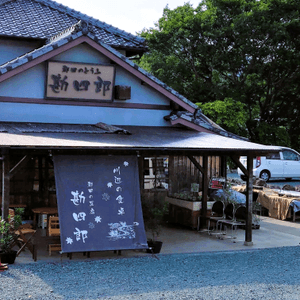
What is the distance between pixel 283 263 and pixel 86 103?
593cm

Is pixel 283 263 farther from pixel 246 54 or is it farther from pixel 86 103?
pixel 246 54

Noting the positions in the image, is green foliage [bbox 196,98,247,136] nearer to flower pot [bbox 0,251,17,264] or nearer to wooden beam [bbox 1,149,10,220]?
wooden beam [bbox 1,149,10,220]

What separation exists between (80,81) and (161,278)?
5557 mm

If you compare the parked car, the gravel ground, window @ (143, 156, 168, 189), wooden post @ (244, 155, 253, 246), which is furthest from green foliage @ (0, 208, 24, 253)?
the parked car

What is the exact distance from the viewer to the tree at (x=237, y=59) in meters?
25.2

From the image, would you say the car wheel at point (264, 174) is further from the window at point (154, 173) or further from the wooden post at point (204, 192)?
the wooden post at point (204, 192)

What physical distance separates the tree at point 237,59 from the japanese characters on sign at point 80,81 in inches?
536

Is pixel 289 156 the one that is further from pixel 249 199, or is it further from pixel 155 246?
pixel 155 246

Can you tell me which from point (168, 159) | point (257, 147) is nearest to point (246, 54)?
point (168, 159)

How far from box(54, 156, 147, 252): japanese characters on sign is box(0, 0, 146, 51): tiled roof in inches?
225

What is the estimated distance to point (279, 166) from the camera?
27547 millimetres

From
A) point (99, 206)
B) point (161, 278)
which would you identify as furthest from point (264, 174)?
point (161, 278)

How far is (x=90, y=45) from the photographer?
1144 centimetres

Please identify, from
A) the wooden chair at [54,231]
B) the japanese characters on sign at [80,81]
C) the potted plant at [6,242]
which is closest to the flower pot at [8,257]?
the potted plant at [6,242]
